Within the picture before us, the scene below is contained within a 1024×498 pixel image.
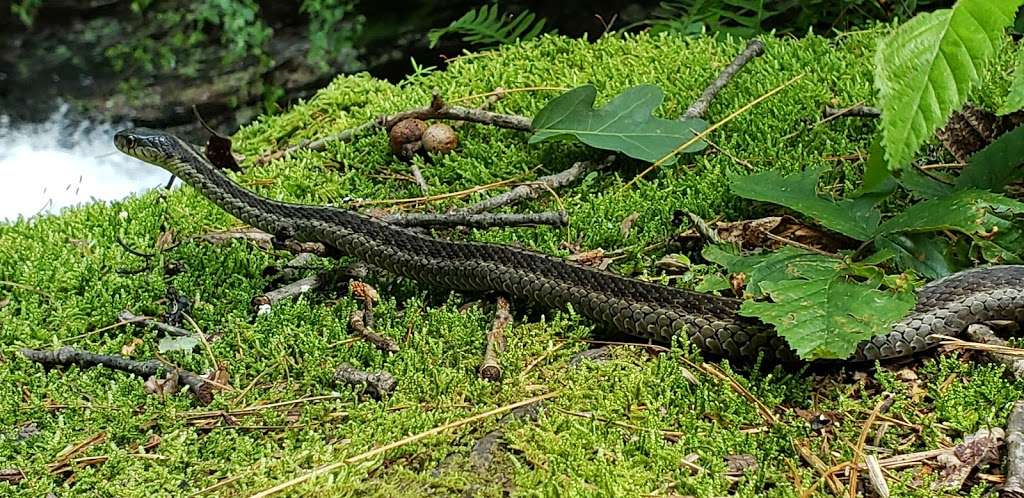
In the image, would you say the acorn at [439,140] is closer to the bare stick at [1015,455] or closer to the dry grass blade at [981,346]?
the dry grass blade at [981,346]

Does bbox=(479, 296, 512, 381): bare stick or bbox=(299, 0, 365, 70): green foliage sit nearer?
bbox=(479, 296, 512, 381): bare stick

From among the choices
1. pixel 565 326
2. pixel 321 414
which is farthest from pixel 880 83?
pixel 321 414

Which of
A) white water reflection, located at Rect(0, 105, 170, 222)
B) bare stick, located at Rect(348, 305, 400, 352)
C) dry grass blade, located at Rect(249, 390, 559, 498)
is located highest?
bare stick, located at Rect(348, 305, 400, 352)

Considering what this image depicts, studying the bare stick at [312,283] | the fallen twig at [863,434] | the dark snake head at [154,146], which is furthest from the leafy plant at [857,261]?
the dark snake head at [154,146]

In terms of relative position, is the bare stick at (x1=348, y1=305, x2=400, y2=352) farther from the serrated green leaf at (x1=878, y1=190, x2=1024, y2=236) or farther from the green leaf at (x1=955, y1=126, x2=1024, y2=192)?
the green leaf at (x1=955, y1=126, x2=1024, y2=192)

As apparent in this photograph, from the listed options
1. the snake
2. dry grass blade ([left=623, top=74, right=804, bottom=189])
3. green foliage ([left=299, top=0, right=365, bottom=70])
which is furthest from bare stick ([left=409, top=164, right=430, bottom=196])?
green foliage ([left=299, top=0, right=365, bottom=70])

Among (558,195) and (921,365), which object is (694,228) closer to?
(558,195)
